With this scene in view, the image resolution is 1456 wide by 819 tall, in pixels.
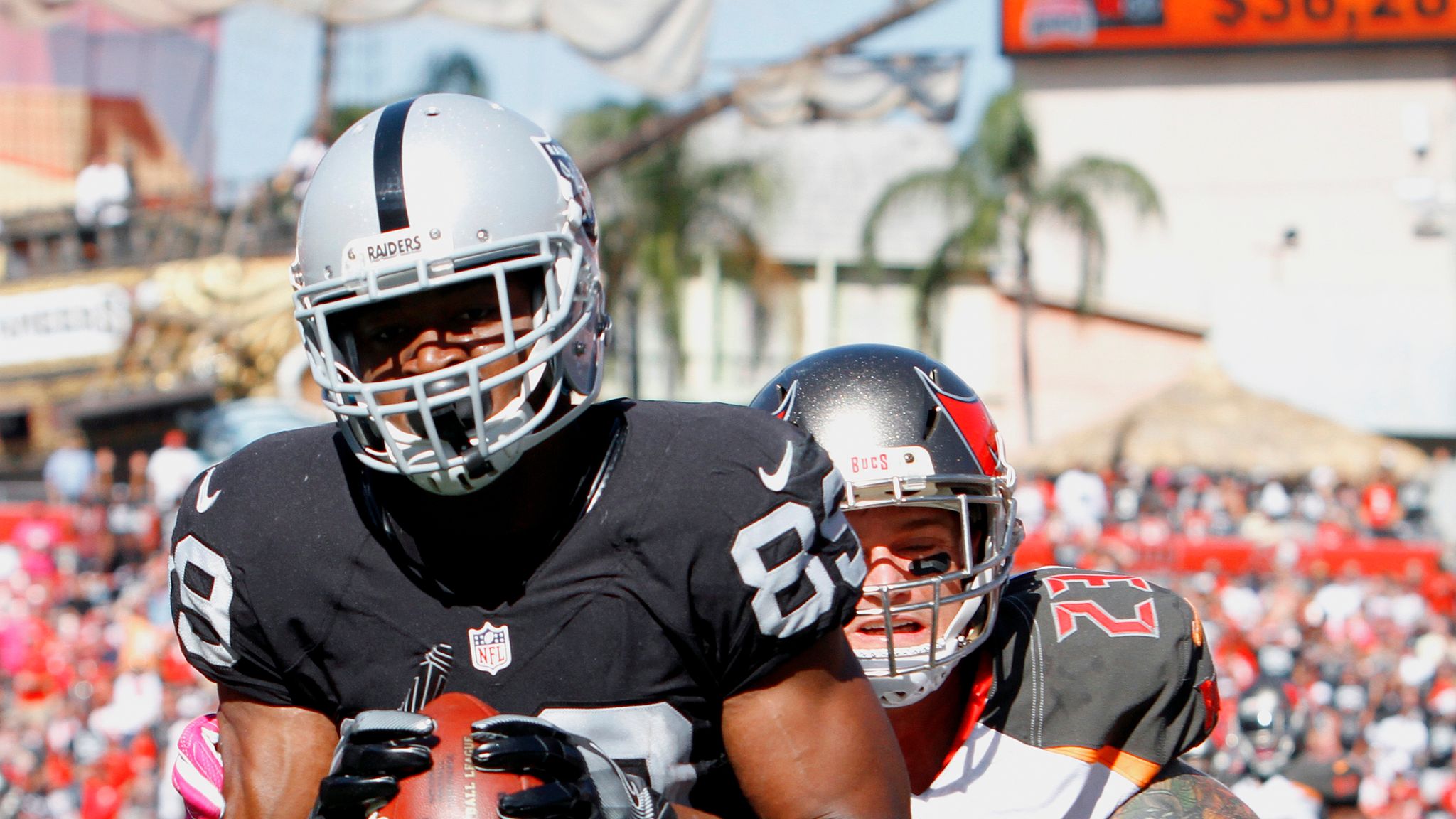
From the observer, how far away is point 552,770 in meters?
1.58

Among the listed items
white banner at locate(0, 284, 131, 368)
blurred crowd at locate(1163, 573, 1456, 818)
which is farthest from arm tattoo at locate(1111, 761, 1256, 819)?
white banner at locate(0, 284, 131, 368)

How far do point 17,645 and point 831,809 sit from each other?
13528 millimetres

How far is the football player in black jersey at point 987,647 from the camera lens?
8.69 feet

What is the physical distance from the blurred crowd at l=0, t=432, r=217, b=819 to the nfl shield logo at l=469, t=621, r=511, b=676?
25.0 ft

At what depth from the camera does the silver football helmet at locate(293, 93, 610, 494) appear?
172 cm

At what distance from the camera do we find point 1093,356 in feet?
103

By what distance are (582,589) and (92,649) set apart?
12.6m

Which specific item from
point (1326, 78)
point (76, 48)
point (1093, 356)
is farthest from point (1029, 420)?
point (76, 48)

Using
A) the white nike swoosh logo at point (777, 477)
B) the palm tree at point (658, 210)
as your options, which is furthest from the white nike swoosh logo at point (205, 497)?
the palm tree at point (658, 210)

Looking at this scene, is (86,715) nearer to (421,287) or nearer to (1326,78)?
(421,287)

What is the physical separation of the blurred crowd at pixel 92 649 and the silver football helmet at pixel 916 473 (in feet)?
22.7

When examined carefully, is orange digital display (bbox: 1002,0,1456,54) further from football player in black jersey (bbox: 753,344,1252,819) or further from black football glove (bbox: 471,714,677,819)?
black football glove (bbox: 471,714,677,819)

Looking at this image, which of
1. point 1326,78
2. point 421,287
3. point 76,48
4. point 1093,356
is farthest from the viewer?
point 1326,78

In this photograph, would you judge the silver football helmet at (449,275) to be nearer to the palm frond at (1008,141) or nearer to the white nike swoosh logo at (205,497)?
the white nike swoosh logo at (205,497)
